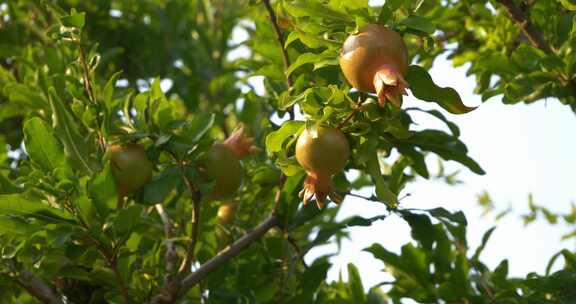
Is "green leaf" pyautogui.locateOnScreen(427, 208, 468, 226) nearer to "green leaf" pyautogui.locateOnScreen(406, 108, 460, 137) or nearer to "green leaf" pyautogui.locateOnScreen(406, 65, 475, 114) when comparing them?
"green leaf" pyautogui.locateOnScreen(406, 108, 460, 137)

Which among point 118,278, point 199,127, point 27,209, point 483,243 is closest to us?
point 27,209

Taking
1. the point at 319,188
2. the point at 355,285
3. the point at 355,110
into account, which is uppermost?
the point at 355,110

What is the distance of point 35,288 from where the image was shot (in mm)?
1482

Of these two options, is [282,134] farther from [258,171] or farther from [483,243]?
[483,243]

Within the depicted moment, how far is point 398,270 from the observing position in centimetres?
186

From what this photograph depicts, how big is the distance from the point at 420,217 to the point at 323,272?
10.8 inches

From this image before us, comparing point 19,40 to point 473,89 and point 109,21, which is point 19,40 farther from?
point 473,89

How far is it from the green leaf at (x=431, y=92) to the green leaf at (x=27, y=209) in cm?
67

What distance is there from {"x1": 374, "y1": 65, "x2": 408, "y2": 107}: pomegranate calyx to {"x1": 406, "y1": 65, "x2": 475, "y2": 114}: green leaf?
11 cm

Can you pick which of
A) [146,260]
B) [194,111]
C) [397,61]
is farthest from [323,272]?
[194,111]

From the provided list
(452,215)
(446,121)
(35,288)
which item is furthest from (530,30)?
(35,288)

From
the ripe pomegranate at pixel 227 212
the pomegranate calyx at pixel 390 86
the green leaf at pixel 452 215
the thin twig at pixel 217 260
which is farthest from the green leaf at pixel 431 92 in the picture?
the ripe pomegranate at pixel 227 212

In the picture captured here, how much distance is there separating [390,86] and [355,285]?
3.04 ft

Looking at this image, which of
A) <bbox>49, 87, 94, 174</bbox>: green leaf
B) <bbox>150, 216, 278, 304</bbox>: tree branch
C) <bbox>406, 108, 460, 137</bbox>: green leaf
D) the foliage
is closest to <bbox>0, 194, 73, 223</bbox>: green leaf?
the foliage
